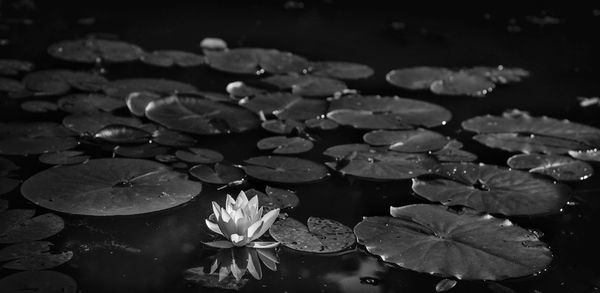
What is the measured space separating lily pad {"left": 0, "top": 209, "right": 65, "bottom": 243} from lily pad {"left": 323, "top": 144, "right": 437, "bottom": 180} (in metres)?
0.95

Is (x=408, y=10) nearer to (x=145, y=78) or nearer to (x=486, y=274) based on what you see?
(x=145, y=78)

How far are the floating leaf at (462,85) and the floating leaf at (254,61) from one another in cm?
65

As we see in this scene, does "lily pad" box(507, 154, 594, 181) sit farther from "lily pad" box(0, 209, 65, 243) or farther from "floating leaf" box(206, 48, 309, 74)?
"lily pad" box(0, 209, 65, 243)

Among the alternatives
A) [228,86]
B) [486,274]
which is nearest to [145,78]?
[228,86]

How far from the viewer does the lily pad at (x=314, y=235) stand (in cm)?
219

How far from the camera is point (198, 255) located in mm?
2145

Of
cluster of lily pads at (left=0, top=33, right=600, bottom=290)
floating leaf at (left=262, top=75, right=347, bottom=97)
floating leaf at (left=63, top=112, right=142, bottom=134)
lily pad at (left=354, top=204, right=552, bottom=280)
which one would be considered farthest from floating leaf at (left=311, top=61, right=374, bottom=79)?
lily pad at (left=354, top=204, right=552, bottom=280)

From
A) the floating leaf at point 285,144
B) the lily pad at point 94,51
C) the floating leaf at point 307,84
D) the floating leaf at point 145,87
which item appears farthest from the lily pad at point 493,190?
the lily pad at point 94,51

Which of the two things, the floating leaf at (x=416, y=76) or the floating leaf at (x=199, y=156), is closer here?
the floating leaf at (x=199, y=156)

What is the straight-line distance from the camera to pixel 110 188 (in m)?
2.44

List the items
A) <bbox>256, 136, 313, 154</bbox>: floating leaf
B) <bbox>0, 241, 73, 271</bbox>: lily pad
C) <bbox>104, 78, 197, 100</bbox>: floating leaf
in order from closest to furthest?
<bbox>0, 241, 73, 271</bbox>: lily pad → <bbox>256, 136, 313, 154</bbox>: floating leaf → <bbox>104, 78, 197, 100</bbox>: floating leaf

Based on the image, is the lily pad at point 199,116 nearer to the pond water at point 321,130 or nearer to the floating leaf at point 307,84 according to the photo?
the pond water at point 321,130

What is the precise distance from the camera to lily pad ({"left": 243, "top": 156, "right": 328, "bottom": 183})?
2.62 m

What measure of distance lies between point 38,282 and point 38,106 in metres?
1.40
